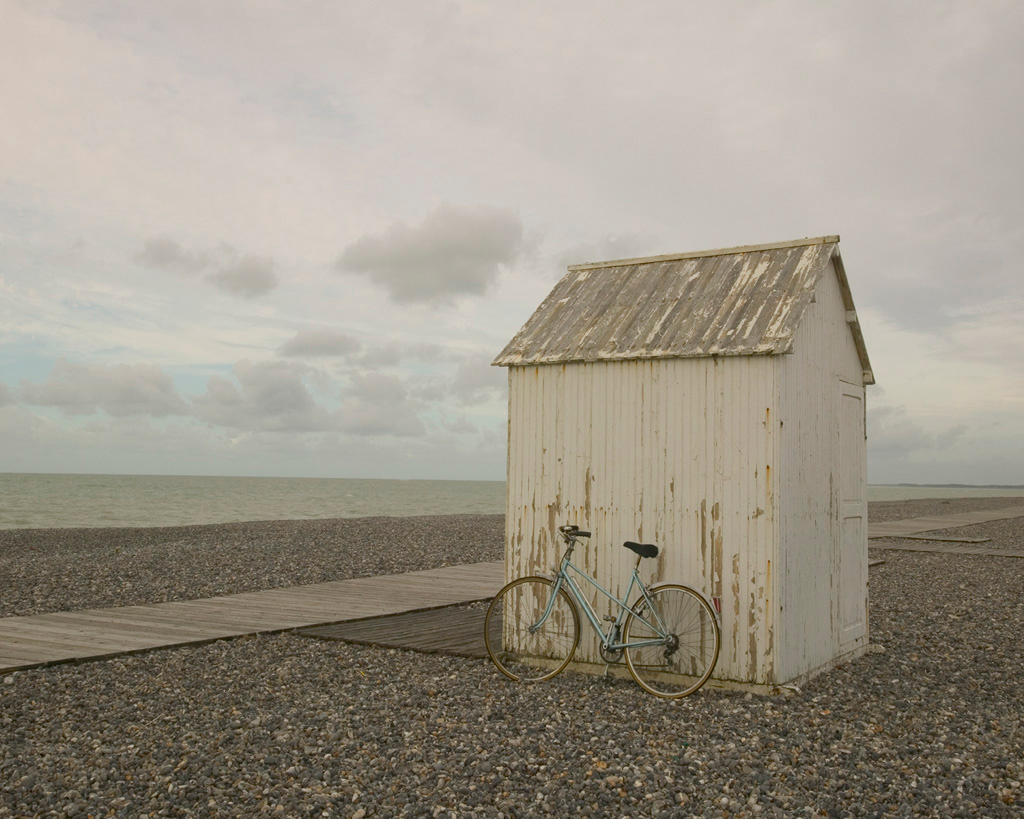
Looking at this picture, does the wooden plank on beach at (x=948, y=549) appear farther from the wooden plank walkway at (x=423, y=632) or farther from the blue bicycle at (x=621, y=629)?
the blue bicycle at (x=621, y=629)

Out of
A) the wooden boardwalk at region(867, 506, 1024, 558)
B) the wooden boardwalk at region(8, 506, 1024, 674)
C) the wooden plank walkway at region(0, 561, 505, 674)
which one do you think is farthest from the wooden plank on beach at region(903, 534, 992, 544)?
the wooden boardwalk at region(8, 506, 1024, 674)

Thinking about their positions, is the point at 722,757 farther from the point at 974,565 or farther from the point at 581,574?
the point at 974,565

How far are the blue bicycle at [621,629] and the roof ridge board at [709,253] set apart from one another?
2805mm

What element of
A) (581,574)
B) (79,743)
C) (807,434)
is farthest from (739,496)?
(79,743)

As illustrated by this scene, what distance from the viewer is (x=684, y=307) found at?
7.28 meters

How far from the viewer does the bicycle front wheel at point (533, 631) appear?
23.1 ft

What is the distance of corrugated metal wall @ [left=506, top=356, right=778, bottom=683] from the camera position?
6.37m

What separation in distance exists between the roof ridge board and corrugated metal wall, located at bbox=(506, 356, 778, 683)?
153 centimetres

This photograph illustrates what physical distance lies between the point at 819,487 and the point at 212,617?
6.55 meters

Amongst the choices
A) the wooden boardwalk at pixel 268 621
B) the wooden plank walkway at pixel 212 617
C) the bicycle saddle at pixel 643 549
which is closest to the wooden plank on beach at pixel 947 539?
the wooden plank walkway at pixel 212 617

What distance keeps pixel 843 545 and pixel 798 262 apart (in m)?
2.60

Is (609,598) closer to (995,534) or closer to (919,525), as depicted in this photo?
(995,534)

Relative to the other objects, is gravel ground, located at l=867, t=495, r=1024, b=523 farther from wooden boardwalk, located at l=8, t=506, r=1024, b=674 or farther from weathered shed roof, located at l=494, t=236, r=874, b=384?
weathered shed roof, located at l=494, t=236, r=874, b=384

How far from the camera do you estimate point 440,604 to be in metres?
10.4
